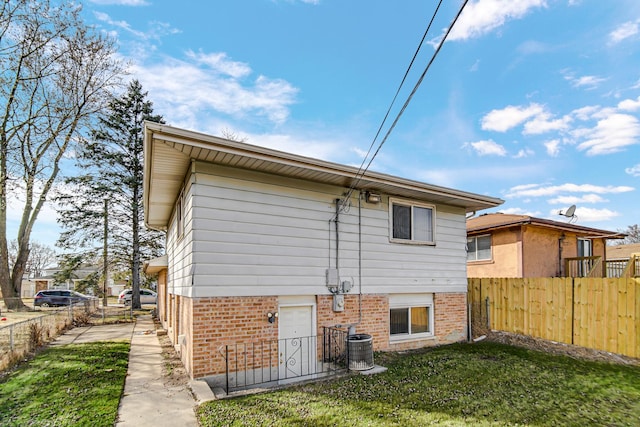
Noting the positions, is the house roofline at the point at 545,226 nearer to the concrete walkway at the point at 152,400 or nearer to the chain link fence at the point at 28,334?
the concrete walkway at the point at 152,400

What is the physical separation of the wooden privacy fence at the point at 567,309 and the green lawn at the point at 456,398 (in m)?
0.79

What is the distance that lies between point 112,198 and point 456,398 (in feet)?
80.5

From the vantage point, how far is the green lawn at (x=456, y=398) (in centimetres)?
475

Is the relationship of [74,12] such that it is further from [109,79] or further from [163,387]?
[163,387]

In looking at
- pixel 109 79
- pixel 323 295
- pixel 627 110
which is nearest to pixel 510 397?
pixel 323 295

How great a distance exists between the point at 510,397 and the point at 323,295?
Result: 11.8 ft

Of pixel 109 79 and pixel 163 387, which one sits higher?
pixel 109 79

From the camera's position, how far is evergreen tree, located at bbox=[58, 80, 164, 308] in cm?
2367

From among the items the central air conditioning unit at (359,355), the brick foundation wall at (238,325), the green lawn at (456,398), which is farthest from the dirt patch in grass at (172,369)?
the central air conditioning unit at (359,355)

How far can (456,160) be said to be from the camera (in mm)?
17531

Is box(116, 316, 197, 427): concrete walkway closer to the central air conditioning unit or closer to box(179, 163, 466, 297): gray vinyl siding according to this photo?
box(179, 163, 466, 297): gray vinyl siding

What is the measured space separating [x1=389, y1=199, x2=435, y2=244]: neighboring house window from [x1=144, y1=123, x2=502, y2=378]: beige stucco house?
28mm

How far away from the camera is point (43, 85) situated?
17734 mm

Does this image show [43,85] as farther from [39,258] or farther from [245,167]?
[39,258]
